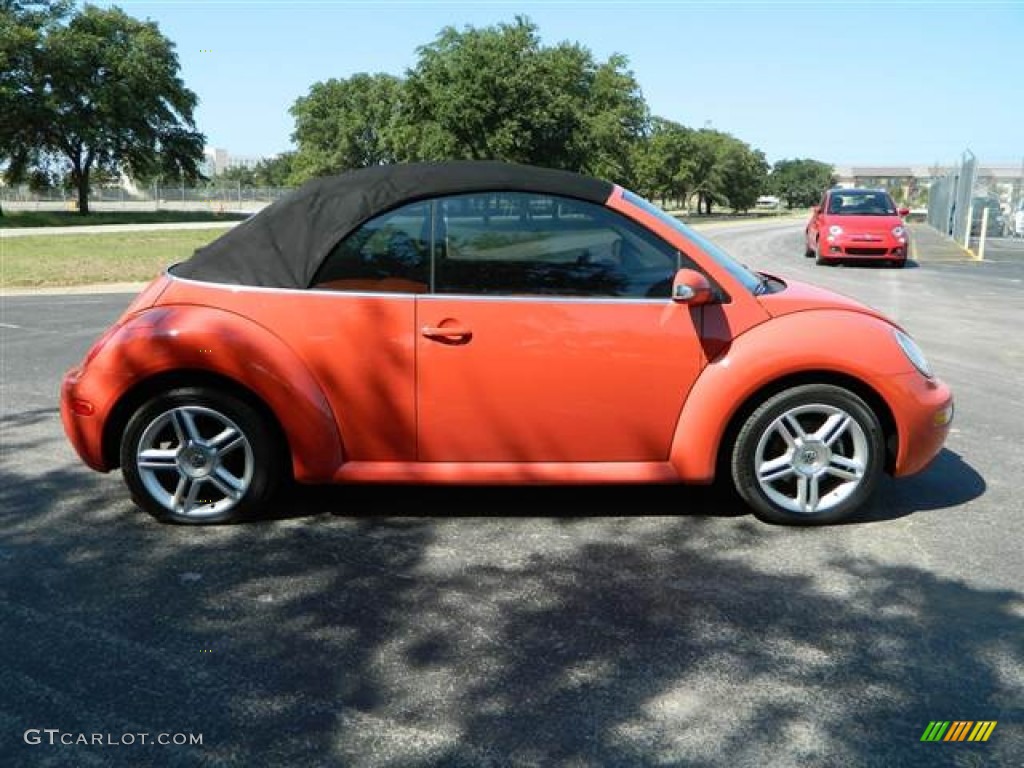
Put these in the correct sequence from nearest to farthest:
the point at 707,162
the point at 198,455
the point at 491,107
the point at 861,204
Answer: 1. the point at 198,455
2. the point at 861,204
3. the point at 491,107
4. the point at 707,162

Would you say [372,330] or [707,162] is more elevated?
[707,162]

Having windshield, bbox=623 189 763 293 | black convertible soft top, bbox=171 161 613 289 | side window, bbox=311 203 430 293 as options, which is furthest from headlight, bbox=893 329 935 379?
side window, bbox=311 203 430 293

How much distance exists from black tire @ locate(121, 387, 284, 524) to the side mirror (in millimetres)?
1963

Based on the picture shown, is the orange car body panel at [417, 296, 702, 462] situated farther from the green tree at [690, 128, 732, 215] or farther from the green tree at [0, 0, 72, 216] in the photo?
the green tree at [690, 128, 732, 215]

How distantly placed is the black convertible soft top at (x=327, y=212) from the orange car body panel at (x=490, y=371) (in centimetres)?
11

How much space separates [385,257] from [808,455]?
2.16m

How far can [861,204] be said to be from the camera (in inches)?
797

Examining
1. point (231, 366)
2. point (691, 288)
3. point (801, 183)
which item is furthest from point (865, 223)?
point (801, 183)

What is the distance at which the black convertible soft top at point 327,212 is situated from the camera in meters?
4.21

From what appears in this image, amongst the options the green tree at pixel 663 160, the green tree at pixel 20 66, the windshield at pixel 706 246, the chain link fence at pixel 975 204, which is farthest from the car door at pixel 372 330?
the green tree at pixel 663 160

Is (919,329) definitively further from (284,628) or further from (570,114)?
(570,114)

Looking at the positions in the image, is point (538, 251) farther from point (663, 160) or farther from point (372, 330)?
point (663, 160)

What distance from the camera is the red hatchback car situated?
1891cm

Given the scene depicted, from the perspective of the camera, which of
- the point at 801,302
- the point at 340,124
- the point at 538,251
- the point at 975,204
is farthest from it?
the point at 340,124
